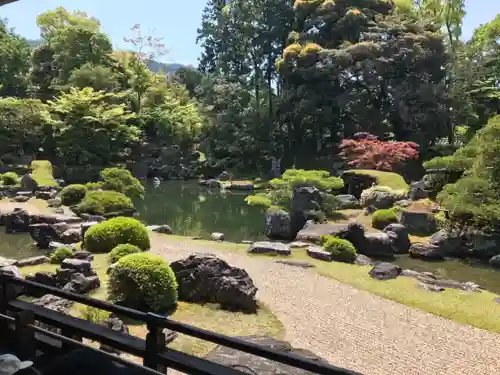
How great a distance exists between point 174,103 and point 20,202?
15.7 metres

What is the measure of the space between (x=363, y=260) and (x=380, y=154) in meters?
11.3

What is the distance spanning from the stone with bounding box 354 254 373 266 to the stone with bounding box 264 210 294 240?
10.6 ft

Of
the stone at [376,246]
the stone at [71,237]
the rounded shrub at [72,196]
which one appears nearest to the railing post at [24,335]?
the stone at [71,237]

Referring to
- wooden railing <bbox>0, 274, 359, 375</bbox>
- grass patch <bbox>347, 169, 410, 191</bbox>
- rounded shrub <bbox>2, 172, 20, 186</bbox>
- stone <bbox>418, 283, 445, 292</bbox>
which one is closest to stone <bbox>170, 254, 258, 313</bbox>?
stone <bbox>418, 283, 445, 292</bbox>

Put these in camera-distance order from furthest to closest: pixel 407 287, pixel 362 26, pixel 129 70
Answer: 1. pixel 129 70
2. pixel 362 26
3. pixel 407 287

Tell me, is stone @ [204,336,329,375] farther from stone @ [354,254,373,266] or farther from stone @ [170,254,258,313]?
stone @ [354,254,373,266]

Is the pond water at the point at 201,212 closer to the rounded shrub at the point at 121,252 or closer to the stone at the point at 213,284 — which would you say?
the rounded shrub at the point at 121,252

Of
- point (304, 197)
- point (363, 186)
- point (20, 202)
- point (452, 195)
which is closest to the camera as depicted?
point (452, 195)

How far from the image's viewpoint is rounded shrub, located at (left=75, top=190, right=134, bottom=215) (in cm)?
1566

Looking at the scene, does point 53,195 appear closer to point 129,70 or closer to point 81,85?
point 81,85

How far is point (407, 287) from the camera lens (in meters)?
9.07

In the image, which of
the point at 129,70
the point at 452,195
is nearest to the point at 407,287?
the point at 452,195

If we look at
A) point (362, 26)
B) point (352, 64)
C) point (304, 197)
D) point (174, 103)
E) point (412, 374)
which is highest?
point (362, 26)

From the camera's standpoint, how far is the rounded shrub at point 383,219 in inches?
575
